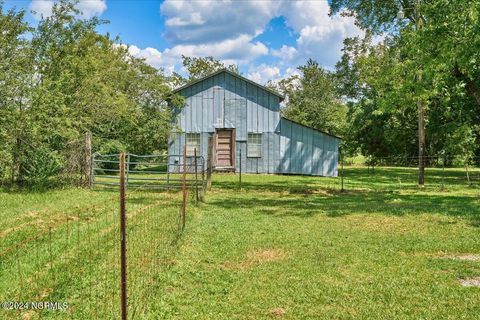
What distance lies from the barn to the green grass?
11.4m

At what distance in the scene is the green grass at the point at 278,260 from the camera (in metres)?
5.49

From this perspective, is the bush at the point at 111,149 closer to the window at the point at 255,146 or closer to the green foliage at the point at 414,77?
the window at the point at 255,146

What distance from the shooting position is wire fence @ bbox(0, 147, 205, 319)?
5.20 meters

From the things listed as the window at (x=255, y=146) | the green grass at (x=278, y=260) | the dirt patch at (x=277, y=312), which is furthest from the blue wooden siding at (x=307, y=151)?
the dirt patch at (x=277, y=312)

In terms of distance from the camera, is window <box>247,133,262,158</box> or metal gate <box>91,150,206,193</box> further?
window <box>247,133,262,158</box>

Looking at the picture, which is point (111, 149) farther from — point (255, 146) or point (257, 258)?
point (257, 258)

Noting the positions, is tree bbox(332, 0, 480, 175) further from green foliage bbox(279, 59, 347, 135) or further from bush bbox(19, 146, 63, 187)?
green foliage bbox(279, 59, 347, 135)

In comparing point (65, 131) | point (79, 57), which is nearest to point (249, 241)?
point (65, 131)

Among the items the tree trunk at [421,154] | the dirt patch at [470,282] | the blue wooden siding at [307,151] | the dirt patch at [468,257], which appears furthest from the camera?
the blue wooden siding at [307,151]

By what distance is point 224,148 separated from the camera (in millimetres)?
25953

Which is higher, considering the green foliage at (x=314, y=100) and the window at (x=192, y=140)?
the green foliage at (x=314, y=100)

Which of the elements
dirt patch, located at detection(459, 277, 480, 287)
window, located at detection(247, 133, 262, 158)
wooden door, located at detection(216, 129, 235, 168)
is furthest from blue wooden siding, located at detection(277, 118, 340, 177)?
dirt patch, located at detection(459, 277, 480, 287)

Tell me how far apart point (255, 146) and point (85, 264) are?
63.4 ft

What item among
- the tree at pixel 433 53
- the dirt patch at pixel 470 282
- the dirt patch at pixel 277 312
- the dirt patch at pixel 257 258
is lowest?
the dirt patch at pixel 277 312
